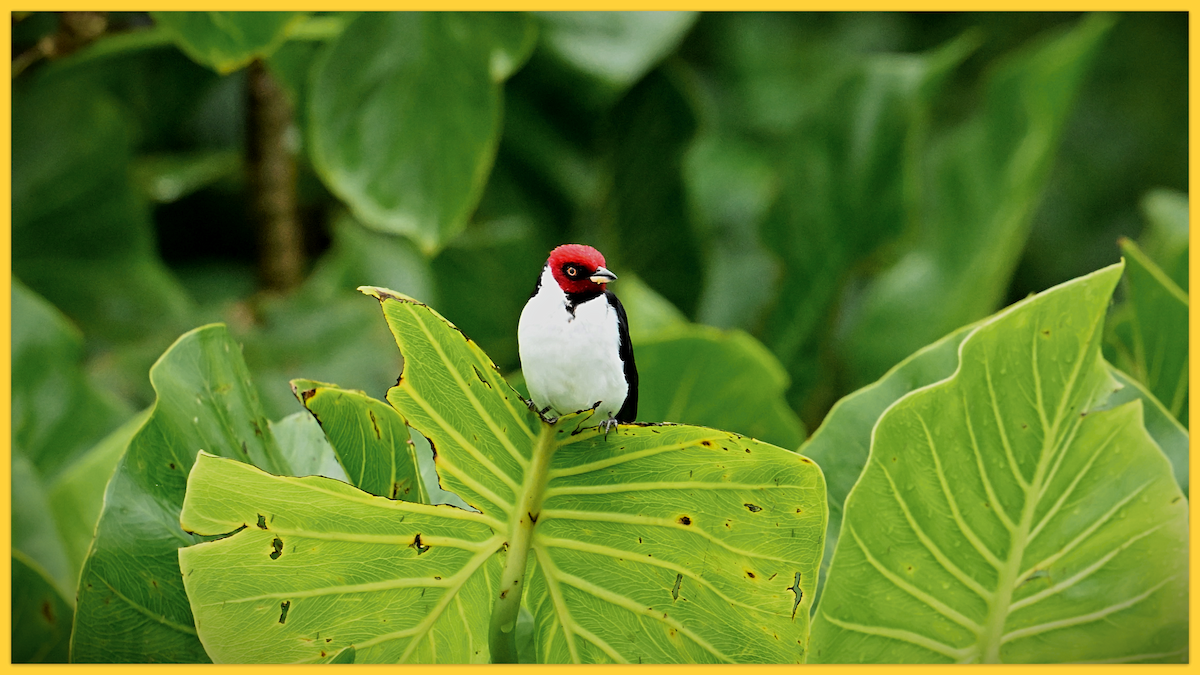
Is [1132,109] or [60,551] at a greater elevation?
[1132,109]

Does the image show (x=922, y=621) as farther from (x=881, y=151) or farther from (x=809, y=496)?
(x=881, y=151)

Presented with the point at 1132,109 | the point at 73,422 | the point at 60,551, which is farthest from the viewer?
the point at 1132,109

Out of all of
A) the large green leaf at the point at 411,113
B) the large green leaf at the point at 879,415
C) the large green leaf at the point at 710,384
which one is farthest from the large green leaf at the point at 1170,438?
the large green leaf at the point at 411,113

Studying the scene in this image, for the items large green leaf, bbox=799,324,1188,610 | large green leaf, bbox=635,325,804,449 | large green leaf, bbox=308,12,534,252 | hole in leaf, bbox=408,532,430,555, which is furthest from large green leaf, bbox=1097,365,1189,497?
A: large green leaf, bbox=308,12,534,252

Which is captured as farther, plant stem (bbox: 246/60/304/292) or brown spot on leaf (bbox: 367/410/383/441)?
plant stem (bbox: 246/60/304/292)

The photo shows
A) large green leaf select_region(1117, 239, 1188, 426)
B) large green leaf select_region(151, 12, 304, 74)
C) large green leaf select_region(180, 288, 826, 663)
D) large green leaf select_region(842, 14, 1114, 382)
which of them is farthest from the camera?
large green leaf select_region(842, 14, 1114, 382)

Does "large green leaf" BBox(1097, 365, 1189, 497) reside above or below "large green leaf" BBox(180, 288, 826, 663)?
above

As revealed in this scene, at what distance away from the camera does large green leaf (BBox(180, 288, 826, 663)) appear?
27cm

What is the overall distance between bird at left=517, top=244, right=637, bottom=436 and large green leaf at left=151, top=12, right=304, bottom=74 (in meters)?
0.29

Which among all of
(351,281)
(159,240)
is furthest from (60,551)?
(159,240)

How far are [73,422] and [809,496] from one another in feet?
1.47

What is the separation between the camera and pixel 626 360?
30cm

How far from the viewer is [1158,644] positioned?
34 cm

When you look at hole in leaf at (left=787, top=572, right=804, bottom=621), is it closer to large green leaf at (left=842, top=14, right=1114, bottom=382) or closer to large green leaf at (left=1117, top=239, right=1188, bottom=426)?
large green leaf at (left=1117, top=239, right=1188, bottom=426)
